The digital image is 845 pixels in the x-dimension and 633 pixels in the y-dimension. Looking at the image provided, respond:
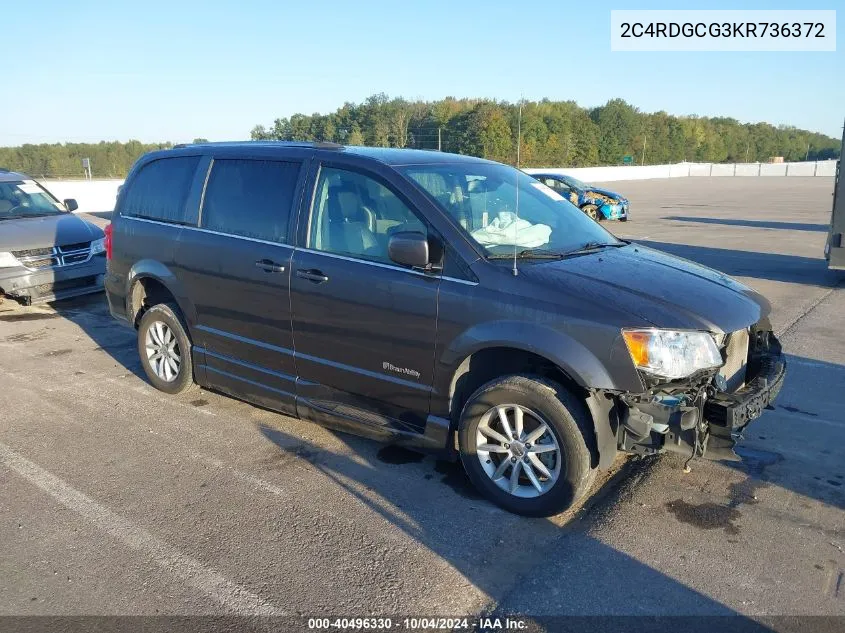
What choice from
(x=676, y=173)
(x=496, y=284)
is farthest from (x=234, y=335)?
(x=676, y=173)

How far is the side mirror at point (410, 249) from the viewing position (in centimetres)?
373

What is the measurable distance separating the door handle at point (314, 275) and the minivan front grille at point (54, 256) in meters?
6.03

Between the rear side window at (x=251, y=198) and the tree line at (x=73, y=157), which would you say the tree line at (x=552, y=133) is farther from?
the tree line at (x=73, y=157)

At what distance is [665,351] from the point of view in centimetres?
333

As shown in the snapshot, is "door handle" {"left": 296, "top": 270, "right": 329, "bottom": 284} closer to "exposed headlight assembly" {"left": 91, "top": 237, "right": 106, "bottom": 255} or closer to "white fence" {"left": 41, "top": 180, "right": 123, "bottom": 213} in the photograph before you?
"exposed headlight assembly" {"left": 91, "top": 237, "right": 106, "bottom": 255}

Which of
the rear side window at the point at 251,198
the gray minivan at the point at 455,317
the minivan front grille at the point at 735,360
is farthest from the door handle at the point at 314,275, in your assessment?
the minivan front grille at the point at 735,360

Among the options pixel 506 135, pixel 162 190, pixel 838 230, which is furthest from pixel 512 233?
pixel 506 135

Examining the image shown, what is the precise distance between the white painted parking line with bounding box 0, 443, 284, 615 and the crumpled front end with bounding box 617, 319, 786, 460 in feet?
6.34

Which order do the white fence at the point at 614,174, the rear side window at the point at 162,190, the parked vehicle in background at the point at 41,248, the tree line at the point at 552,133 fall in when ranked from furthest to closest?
the tree line at the point at 552,133 < the white fence at the point at 614,174 < the parked vehicle in background at the point at 41,248 < the rear side window at the point at 162,190

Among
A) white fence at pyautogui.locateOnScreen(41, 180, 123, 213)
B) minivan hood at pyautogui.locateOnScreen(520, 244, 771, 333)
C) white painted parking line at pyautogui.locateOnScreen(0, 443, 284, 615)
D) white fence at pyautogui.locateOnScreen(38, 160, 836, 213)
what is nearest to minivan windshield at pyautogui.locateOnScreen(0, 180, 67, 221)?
white painted parking line at pyautogui.locateOnScreen(0, 443, 284, 615)

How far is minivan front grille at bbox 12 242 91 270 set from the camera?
28.3 feet

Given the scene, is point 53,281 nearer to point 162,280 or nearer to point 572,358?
point 162,280

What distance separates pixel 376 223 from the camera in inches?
165

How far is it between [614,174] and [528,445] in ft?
180
